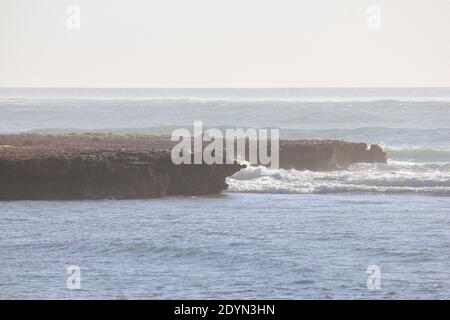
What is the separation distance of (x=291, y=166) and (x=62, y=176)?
37.7ft

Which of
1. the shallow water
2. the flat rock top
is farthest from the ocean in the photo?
the flat rock top

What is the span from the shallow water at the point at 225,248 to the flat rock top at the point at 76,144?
10.4ft

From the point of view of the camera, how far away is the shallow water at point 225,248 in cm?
2514

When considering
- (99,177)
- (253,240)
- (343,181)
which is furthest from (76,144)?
(253,240)

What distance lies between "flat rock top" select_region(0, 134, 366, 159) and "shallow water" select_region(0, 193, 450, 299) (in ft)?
10.4

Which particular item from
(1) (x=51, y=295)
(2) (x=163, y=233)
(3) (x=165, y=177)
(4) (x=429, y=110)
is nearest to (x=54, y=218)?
(2) (x=163, y=233)

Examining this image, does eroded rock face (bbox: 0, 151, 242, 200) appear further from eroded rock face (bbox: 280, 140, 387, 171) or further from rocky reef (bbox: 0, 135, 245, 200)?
eroded rock face (bbox: 280, 140, 387, 171)

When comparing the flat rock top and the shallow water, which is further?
the flat rock top

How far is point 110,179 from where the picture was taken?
3894cm

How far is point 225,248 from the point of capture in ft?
97.3

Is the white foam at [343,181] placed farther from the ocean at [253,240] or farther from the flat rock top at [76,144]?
the flat rock top at [76,144]

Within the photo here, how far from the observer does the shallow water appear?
25.1m

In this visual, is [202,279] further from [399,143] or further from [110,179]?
[399,143]

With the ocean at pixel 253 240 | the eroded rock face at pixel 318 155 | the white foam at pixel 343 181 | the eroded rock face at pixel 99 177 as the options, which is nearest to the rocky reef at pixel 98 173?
the eroded rock face at pixel 99 177
